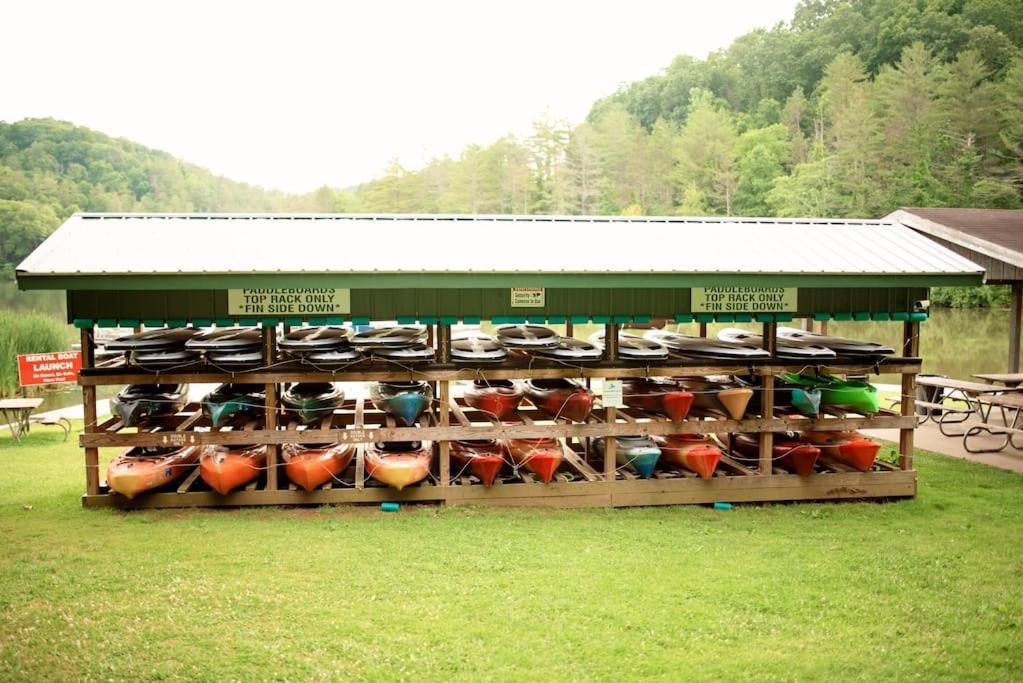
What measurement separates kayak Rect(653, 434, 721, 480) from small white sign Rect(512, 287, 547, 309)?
2.38m

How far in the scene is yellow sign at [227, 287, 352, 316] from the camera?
349 inches

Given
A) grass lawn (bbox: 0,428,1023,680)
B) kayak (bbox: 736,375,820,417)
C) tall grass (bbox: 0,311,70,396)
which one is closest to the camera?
grass lawn (bbox: 0,428,1023,680)

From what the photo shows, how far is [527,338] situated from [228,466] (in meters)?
3.75

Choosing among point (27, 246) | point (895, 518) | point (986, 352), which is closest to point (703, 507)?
point (895, 518)

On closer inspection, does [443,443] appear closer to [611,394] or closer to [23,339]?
[611,394]

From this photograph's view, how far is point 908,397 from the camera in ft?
32.8

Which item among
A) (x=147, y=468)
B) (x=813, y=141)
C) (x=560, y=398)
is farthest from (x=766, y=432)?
(x=813, y=141)

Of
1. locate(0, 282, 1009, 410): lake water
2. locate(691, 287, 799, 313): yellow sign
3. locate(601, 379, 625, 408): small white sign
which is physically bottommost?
locate(0, 282, 1009, 410): lake water

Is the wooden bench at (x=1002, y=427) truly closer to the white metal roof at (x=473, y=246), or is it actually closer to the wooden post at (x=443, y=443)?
the white metal roof at (x=473, y=246)

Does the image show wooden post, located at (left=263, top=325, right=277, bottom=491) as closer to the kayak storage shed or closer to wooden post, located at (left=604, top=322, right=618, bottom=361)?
the kayak storage shed

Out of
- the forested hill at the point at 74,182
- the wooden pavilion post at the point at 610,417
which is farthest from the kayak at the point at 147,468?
the forested hill at the point at 74,182

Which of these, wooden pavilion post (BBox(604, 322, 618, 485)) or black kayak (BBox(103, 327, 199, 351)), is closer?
black kayak (BBox(103, 327, 199, 351))

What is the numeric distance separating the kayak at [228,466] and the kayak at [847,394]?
6569 millimetres

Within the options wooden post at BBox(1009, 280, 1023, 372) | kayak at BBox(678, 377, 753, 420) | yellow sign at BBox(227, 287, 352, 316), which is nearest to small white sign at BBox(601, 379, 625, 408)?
kayak at BBox(678, 377, 753, 420)
